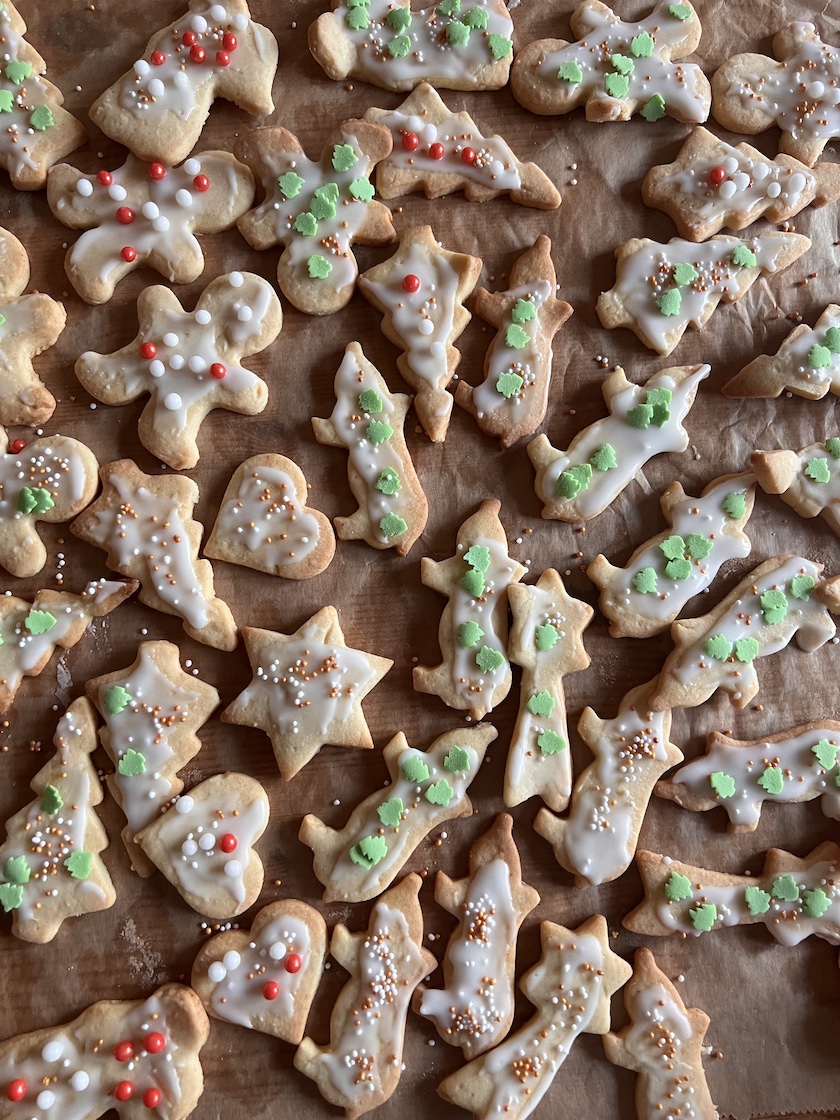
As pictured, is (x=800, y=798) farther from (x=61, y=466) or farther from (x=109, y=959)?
(x=61, y=466)

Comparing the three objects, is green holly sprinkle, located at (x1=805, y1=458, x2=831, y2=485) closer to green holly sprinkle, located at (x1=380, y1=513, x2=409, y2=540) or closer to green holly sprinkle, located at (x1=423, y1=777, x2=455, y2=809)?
green holly sprinkle, located at (x1=380, y1=513, x2=409, y2=540)

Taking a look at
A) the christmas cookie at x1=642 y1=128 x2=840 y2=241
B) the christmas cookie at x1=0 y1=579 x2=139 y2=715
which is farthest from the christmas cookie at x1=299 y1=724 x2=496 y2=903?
the christmas cookie at x1=642 y1=128 x2=840 y2=241

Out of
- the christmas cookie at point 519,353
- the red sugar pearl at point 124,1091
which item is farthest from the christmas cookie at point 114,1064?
the christmas cookie at point 519,353

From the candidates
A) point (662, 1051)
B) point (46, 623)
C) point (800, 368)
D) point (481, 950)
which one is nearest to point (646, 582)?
point (800, 368)

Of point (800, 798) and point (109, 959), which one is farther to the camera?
point (800, 798)

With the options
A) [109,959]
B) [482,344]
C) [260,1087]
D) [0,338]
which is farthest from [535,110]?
[260,1087]

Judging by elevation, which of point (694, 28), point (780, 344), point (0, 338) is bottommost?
point (0, 338)
